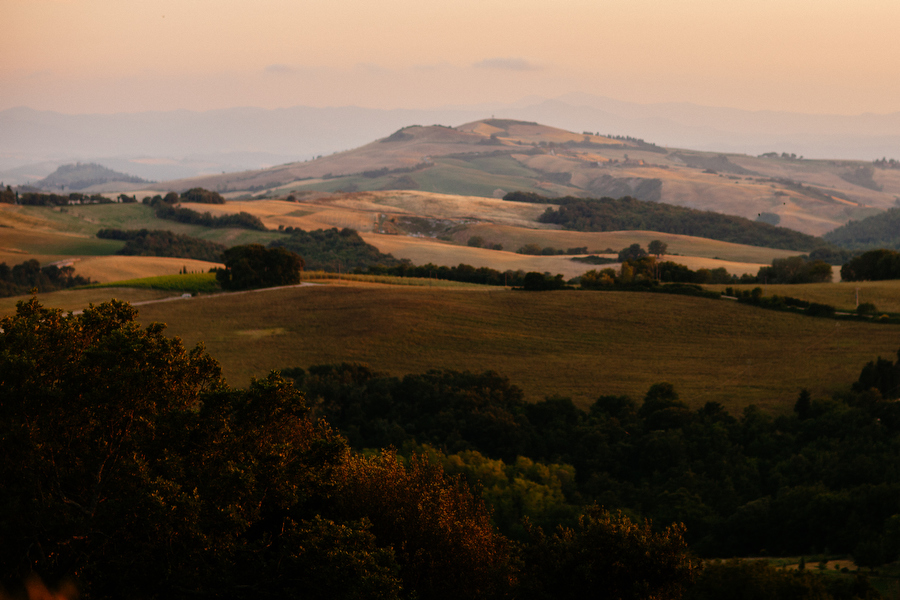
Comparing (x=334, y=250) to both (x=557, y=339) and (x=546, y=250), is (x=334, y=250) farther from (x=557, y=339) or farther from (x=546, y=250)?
(x=557, y=339)

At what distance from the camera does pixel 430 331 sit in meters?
77.9

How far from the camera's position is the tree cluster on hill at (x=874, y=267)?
9675 centimetres

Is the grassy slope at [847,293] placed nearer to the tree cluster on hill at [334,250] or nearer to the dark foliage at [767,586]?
the dark foliage at [767,586]

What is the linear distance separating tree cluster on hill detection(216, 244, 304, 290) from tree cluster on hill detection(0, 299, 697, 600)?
79.4 meters

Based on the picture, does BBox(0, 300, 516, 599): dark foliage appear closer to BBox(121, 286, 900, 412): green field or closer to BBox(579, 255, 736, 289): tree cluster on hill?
BBox(121, 286, 900, 412): green field

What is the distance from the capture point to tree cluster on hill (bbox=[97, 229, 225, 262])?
161125mm

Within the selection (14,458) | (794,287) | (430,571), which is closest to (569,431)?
(430,571)

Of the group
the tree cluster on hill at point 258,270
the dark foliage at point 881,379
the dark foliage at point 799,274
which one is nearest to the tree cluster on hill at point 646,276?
the dark foliage at point 799,274

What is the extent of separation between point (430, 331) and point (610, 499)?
35371 millimetres

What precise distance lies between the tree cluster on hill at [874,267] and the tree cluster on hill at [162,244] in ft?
364

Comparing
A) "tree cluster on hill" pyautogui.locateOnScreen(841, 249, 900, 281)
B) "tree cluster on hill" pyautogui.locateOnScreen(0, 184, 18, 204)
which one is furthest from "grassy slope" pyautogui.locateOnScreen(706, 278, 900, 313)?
"tree cluster on hill" pyautogui.locateOnScreen(0, 184, 18, 204)

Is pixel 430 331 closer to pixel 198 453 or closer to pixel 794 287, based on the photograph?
pixel 794 287

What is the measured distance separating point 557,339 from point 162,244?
119m

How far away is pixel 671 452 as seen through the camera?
49.0 meters
